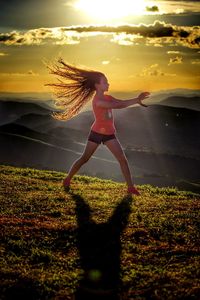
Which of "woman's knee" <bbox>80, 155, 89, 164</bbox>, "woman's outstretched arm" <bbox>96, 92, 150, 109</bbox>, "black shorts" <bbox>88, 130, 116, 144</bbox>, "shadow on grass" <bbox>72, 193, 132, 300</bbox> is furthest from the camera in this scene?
"woman's knee" <bbox>80, 155, 89, 164</bbox>

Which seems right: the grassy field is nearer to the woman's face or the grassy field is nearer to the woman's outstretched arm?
the woman's outstretched arm

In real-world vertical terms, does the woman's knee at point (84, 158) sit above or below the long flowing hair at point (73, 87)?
below

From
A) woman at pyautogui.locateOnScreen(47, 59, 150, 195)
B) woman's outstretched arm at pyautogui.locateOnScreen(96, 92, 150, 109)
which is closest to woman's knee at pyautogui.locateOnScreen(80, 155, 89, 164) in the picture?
woman at pyautogui.locateOnScreen(47, 59, 150, 195)

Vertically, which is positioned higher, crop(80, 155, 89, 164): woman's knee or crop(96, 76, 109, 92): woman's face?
crop(96, 76, 109, 92): woman's face

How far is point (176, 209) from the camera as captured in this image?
11484mm


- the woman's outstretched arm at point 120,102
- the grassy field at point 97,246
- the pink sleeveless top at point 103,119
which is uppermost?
the woman's outstretched arm at point 120,102

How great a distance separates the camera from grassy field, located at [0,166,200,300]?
21.6ft

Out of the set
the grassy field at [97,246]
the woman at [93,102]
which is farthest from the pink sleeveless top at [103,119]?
the grassy field at [97,246]

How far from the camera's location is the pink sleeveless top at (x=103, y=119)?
1180cm

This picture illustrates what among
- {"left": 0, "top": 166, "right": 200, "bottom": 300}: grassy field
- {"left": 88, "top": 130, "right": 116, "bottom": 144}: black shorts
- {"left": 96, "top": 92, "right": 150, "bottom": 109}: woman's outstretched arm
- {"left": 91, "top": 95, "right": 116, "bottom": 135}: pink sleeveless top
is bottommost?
{"left": 0, "top": 166, "right": 200, "bottom": 300}: grassy field

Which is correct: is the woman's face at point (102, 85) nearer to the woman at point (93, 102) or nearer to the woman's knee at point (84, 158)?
the woman at point (93, 102)

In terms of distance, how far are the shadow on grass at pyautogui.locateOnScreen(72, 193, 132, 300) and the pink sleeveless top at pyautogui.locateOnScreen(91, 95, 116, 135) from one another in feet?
6.62

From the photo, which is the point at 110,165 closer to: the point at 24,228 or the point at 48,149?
the point at 48,149

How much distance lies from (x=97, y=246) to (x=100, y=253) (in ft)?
1.08
